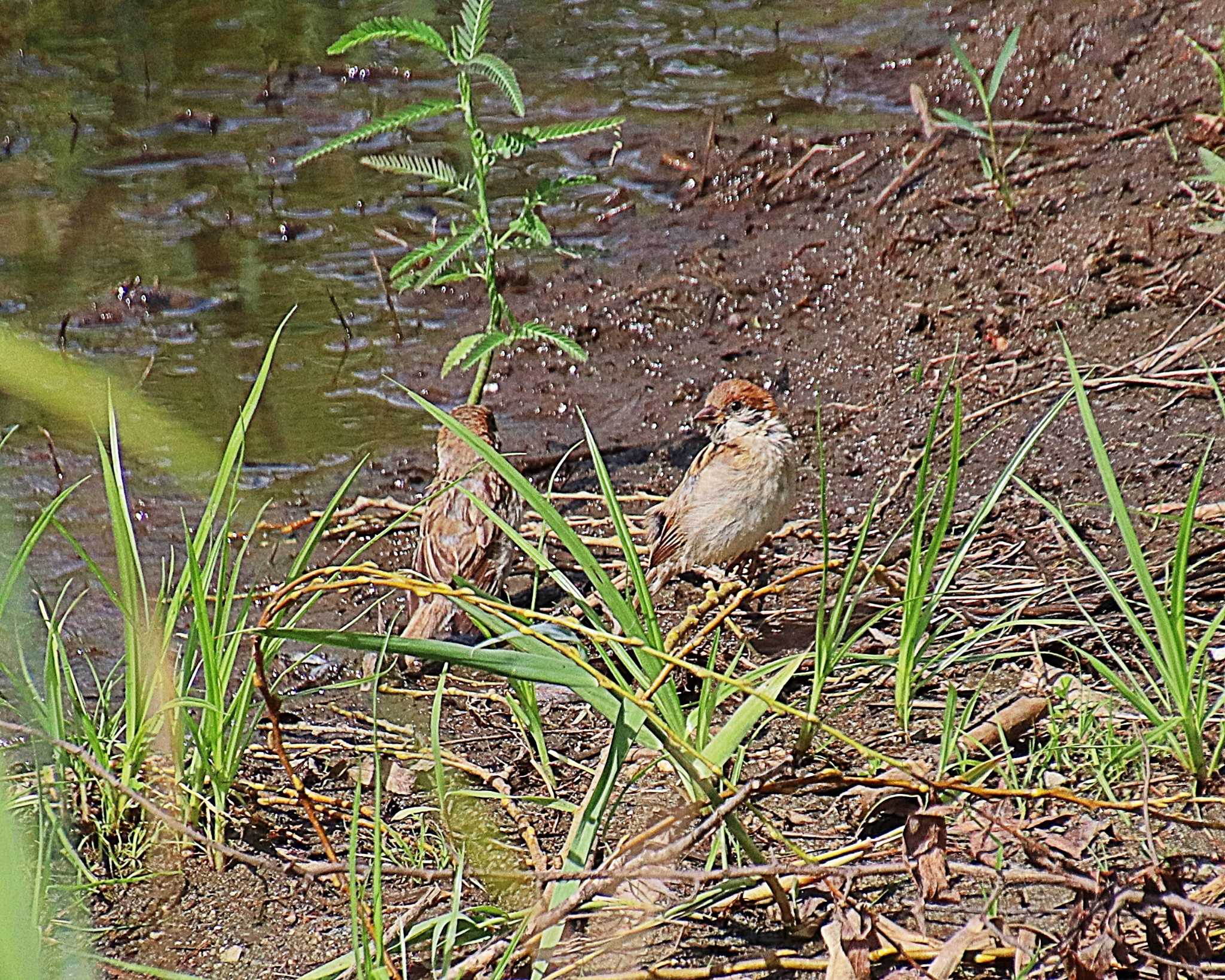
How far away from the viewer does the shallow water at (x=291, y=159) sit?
7.23 m

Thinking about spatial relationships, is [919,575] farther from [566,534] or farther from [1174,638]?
[566,534]

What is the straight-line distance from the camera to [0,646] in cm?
421

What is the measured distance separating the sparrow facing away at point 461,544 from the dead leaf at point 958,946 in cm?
258

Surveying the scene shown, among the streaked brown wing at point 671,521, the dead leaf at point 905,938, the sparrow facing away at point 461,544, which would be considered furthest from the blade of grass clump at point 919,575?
the sparrow facing away at point 461,544

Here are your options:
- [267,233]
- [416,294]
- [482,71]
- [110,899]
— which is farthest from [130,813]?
[267,233]

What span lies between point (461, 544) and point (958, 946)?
311 centimetres

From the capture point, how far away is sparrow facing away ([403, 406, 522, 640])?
16.6 ft

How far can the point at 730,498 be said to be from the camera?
16.3 ft

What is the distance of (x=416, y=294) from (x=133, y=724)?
4904 millimetres

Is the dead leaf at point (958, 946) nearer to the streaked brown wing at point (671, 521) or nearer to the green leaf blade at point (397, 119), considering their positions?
the streaked brown wing at point (671, 521)

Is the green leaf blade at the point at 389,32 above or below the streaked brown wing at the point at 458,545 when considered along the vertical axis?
above

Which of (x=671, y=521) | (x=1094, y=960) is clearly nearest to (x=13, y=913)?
(x=1094, y=960)

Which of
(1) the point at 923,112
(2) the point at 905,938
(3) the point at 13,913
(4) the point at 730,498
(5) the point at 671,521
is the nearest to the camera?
(3) the point at 13,913

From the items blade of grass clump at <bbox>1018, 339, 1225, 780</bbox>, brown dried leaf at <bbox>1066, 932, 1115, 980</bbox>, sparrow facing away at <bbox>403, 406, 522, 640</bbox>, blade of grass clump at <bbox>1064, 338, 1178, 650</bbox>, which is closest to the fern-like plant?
sparrow facing away at <bbox>403, 406, 522, 640</bbox>
